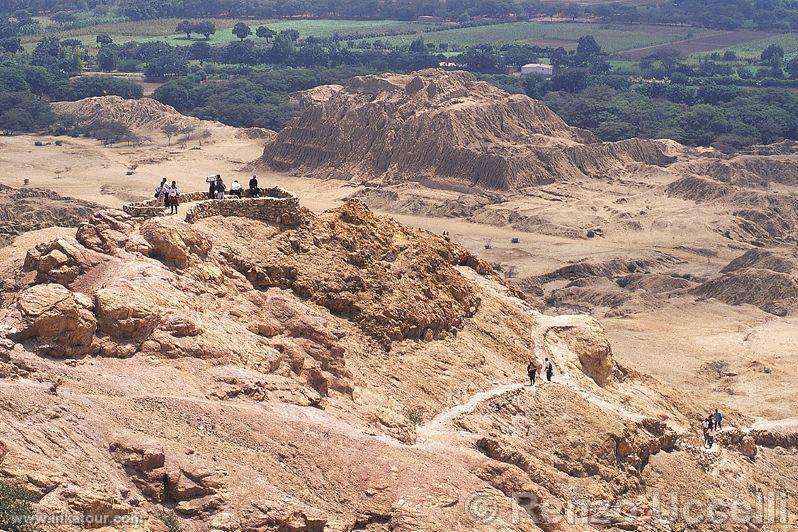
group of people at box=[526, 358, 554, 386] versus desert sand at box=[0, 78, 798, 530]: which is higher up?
desert sand at box=[0, 78, 798, 530]

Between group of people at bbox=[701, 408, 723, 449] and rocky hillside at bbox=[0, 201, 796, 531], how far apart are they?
0.47m

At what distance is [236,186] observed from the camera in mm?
37094

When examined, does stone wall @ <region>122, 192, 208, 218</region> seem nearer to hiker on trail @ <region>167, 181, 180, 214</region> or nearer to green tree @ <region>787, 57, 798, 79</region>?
hiker on trail @ <region>167, 181, 180, 214</region>

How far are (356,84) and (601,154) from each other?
21.1 m

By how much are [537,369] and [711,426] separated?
6.63 m

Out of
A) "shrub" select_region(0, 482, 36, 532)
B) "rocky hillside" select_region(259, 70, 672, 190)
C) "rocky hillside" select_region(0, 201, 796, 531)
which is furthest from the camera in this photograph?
"rocky hillside" select_region(259, 70, 672, 190)

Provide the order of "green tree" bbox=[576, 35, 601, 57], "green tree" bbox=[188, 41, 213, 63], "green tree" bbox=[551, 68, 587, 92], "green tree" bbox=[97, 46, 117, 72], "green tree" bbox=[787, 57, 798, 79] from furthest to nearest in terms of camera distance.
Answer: "green tree" bbox=[576, 35, 601, 57] → "green tree" bbox=[188, 41, 213, 63] → "green tree" bbox=[787, 57, 798, 79] → "green tree" bbox=[97, 46, 117, 72] → "green tree" bbox=[551, 68, 587, 92]

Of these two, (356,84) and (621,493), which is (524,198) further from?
(621,493)

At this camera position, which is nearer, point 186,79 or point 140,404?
point 140,404

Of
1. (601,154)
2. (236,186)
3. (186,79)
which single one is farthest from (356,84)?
(236,186)

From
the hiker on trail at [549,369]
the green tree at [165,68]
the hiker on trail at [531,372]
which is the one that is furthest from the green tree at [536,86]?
the hiker on trail at [531,372]

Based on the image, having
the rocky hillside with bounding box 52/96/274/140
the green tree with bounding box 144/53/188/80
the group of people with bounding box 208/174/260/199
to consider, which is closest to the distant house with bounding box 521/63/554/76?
the green tree with bounding box 144/53/188/80

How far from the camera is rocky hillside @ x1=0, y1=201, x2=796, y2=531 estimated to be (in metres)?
24.8

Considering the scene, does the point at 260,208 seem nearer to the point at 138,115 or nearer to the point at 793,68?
the point at 138,115
